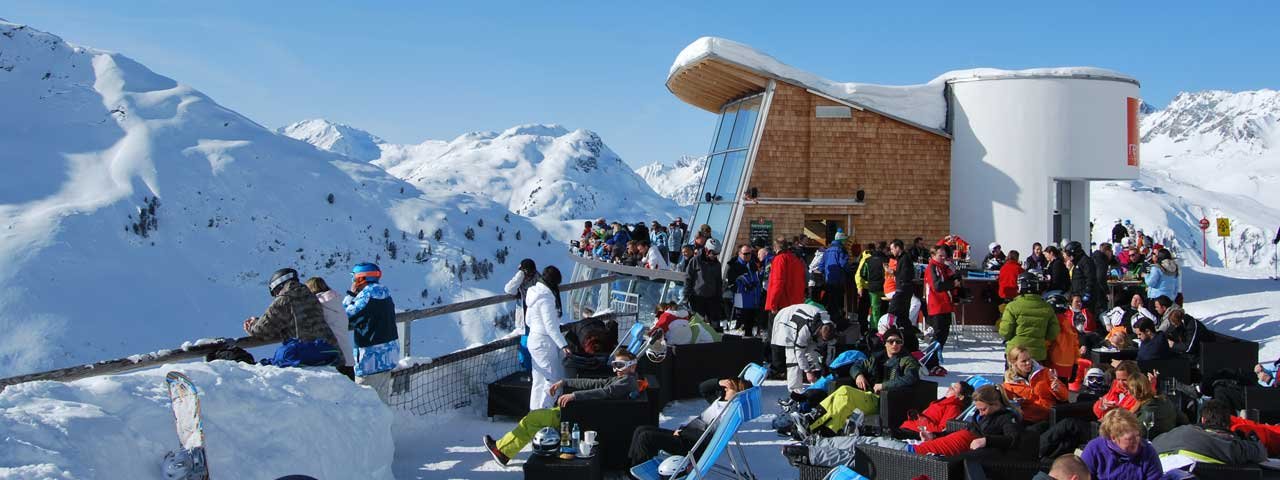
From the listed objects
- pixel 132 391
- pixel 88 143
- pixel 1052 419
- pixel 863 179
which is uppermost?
pixel 88 143

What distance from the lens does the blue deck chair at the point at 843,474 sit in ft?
18.6

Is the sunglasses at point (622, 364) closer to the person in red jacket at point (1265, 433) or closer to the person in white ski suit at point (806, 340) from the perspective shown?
the person in white ski suit at point (806, 340)

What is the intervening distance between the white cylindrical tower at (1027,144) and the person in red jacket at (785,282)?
844cm

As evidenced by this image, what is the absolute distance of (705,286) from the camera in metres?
13.4

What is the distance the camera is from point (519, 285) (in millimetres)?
9703

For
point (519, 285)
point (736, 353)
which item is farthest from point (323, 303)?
point (736, 353)

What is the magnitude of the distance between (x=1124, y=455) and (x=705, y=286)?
8.30 meters

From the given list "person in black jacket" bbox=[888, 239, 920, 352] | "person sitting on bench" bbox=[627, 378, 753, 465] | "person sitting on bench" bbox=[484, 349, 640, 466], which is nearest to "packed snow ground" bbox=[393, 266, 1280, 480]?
"person sitting on bench" bbox=[484, 349, 640, 466]

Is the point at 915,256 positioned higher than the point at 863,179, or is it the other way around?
the point at 863,179

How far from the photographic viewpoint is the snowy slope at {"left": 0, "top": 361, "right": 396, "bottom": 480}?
13.2 feet

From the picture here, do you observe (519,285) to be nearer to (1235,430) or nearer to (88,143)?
(1235,430)

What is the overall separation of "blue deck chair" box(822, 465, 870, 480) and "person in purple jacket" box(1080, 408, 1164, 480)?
123cm

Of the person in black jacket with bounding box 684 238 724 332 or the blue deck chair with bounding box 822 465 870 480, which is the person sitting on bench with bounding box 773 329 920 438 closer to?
the blue deck chair with bounding box 822 465 870 480

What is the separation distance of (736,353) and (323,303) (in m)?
4.49
